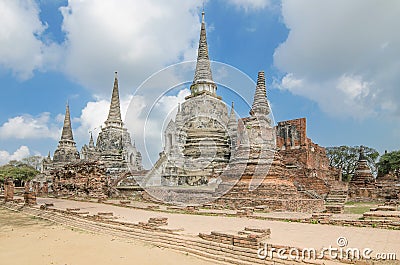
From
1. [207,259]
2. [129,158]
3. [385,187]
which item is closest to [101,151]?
[129,158]

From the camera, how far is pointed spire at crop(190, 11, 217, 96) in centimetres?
3641

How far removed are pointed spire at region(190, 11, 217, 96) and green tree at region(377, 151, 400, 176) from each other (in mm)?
29599

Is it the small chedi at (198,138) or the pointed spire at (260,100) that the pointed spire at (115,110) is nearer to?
the small chedi at (198,138)

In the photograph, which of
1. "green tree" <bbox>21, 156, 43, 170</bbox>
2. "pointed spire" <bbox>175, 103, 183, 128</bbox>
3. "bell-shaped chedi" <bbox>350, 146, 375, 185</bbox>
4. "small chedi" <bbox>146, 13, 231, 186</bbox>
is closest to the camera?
"bell-shaped chedi" <bbox>350, 146, 375, 185</bbox>

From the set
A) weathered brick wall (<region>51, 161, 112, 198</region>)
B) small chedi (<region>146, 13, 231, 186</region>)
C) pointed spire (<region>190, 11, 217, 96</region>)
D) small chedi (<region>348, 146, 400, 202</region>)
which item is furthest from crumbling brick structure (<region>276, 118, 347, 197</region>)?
weathered brick wall (<region>51, 161, 112, 198</region>)

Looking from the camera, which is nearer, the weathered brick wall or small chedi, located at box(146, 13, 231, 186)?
the weathered brick wall

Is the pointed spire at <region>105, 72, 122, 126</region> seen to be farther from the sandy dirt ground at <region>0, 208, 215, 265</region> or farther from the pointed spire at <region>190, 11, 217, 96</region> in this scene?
the sandy dirt ground at <region>0, 208, 215, 265</region>

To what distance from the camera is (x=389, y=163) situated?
155ft

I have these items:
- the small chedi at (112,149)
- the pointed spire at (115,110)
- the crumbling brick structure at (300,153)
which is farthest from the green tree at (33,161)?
the crumbling brick structure at (300,153)

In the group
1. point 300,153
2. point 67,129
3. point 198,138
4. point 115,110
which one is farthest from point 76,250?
point 67,129

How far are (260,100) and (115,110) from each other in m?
24.9

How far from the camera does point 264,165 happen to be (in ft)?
61.8

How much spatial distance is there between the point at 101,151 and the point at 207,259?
35319 millimetres

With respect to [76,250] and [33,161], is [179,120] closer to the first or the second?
[76,250]
